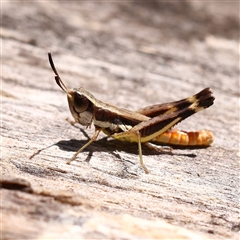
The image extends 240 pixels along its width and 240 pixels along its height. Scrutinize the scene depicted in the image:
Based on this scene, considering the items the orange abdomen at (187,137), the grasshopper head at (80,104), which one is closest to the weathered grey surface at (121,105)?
the orange abdomen at (187,137)

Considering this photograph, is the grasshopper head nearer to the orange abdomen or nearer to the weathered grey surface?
the weathered grey surface

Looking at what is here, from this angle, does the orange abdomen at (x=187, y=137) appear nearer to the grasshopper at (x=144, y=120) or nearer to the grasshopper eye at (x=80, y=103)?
the grasshopper at (x=144, y=120)

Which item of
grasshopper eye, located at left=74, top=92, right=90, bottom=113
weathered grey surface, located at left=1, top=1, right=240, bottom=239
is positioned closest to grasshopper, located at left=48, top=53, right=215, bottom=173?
grasshopper eye, located at left=74, top=92, right=90, bottom=113

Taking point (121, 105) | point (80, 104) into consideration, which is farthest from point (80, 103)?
point (121, 105)

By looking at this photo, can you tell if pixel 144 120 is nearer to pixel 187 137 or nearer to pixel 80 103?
pixel 187 137

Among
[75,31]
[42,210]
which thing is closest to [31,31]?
[75,31]

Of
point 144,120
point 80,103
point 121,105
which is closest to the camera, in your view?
point 80,103
